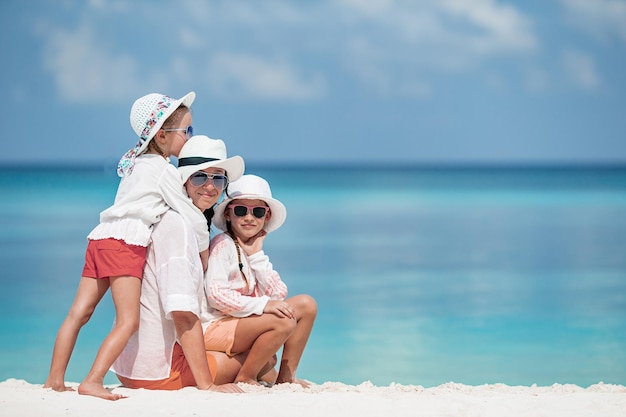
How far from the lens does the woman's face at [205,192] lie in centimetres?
441

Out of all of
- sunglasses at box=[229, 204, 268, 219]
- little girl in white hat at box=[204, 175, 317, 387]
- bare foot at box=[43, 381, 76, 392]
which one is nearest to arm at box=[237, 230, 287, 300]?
little girl in white hat at box=[204, 175, 317, 387]

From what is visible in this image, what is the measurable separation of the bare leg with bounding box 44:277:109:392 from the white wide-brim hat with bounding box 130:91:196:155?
597 mm

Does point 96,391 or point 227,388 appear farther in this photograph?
point 227,388

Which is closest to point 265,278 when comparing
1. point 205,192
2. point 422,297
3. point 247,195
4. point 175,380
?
point 247,195

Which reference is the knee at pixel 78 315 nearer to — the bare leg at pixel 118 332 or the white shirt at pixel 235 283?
the bare leg at pixel 118 332

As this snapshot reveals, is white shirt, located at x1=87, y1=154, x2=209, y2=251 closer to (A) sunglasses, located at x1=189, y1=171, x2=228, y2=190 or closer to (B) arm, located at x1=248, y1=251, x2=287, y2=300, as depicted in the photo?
(A) sunglasses, located at x1=189, y1=171, x2=228, y2=190

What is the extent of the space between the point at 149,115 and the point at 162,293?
0.74 m

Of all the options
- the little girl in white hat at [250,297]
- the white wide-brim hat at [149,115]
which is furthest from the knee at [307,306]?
the white wide-brim hat at [149,115]

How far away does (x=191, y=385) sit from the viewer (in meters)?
4.39

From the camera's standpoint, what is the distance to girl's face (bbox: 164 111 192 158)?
4383 mm

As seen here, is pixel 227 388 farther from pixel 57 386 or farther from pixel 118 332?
pixel 57 386

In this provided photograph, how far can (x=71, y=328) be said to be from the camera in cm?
428

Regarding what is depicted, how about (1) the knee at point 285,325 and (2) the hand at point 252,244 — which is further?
(2) the hand at point 252,244

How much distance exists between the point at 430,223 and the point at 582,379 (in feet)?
43.6
